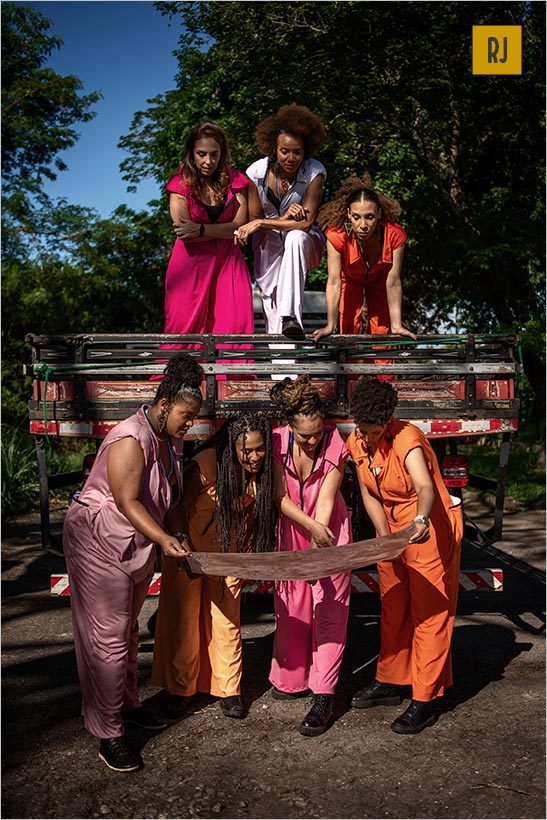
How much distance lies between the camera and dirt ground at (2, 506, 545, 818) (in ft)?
11.9

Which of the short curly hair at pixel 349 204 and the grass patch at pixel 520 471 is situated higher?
the short curly hair at pixel 349 204

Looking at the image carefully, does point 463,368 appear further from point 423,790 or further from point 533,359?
point 533,359

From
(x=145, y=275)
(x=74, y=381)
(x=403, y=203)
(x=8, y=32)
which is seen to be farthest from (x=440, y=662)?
(x=8, y=32)

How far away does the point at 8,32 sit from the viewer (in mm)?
18328

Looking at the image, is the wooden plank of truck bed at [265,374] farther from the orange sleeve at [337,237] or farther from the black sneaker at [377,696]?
the black sneaker at [377,696]

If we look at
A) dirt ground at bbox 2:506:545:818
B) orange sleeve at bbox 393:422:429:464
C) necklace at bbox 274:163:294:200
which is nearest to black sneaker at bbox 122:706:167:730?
dirt ground at bbox 2:506:545:818

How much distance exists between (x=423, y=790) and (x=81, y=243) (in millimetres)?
16036

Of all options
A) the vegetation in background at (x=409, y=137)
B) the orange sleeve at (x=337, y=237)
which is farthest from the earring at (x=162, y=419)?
the vegetation in background at (x=409, y=137)

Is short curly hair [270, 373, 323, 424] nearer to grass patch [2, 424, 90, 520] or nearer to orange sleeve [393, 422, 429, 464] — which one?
orange sleeve [393, 422, 429, 464]

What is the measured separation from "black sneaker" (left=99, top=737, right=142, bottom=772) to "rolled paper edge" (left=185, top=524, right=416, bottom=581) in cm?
82

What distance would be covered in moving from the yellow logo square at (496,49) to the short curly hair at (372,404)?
9.66 m

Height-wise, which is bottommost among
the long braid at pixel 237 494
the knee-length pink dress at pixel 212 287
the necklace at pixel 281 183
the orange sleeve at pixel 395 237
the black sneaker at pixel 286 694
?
the black sneaker at pixel 286 694

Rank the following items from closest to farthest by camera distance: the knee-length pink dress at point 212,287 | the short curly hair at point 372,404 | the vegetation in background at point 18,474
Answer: the short curly hair at point 372,404 < the knee-length pink dress at point 212,287 < the vegetation in background at point 18,474

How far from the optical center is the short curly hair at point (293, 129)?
604cm
